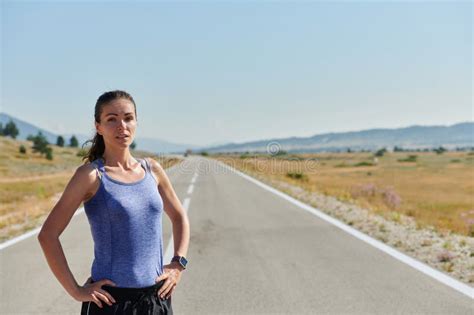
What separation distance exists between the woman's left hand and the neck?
1.90 ft

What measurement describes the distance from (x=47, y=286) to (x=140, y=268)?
14.0 feet

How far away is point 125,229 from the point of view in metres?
2.11

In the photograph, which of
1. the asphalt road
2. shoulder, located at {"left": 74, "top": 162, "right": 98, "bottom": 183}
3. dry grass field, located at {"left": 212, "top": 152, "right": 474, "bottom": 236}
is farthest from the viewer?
dry grass field, located at {"left": 212, "top": 152, "right": 474, "bottom": 236}

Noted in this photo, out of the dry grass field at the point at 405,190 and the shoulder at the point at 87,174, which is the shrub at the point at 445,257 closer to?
the dry grass field at the point at 405,190

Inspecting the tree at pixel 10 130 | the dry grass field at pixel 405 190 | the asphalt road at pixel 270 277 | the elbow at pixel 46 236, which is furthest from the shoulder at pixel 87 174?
the tree at pixel 10 130

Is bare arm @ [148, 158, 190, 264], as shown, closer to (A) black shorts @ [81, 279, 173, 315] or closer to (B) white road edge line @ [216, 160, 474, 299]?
(A) black shorts @ [81, 279, 173, 315]

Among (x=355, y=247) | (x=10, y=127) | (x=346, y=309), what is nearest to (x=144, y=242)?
(x=346, y=309)

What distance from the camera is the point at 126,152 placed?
2.28 m

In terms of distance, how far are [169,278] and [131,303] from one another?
0.76 feet

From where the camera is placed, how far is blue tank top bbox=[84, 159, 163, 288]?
2072 mm

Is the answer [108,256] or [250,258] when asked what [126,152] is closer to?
[108,256]

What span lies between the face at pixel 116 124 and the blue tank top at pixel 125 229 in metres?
0.12

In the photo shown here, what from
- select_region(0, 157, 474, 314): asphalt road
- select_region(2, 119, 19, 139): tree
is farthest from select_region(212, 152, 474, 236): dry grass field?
select_region(2, 119, 19, 139): tree

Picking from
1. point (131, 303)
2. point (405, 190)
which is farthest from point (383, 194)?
point (131, 303)
